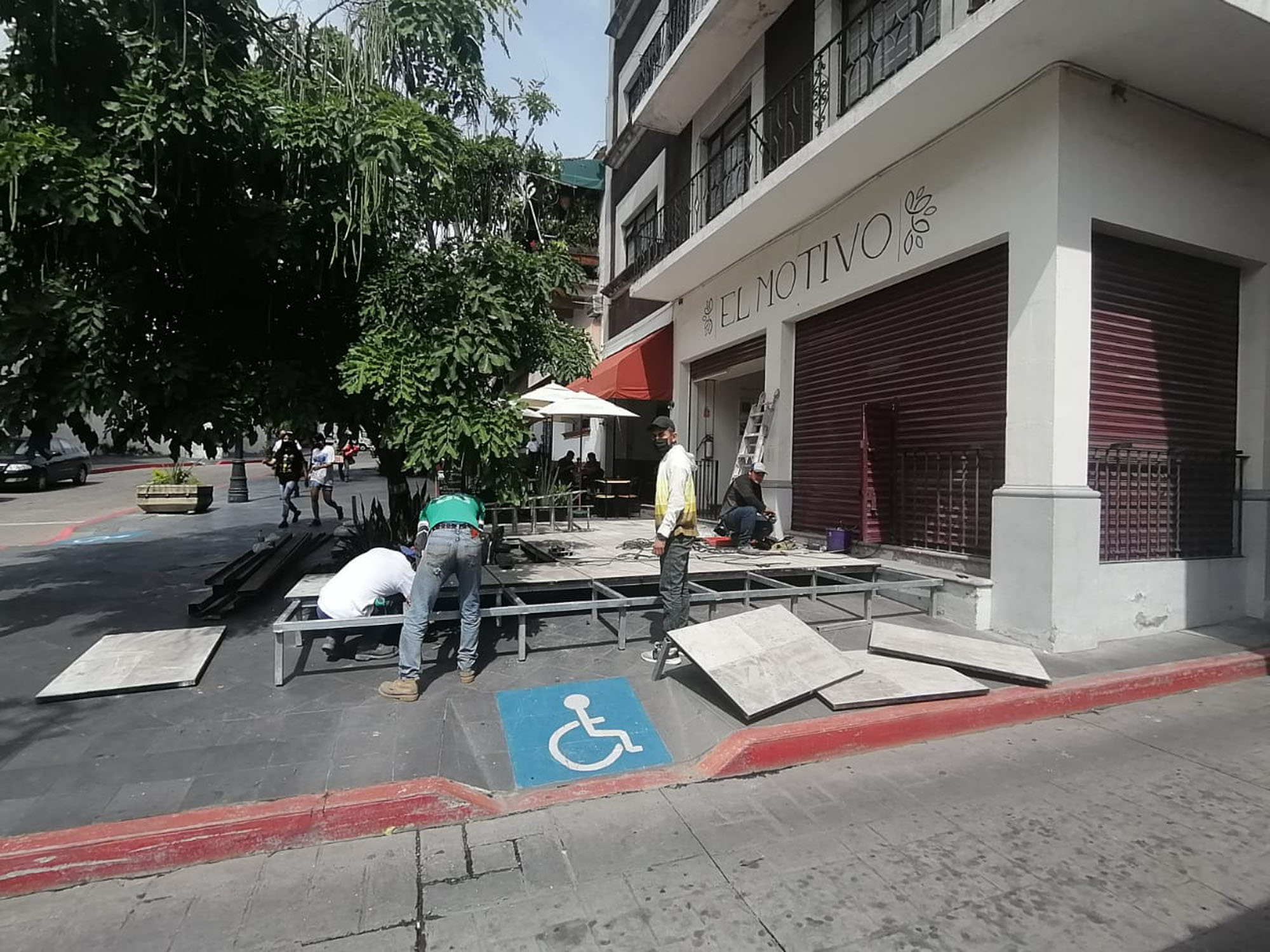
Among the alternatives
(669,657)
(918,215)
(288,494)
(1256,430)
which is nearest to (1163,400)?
(1256,430)

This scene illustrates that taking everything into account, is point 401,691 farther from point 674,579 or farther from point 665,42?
point 665,42

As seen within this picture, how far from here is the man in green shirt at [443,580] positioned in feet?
16.0

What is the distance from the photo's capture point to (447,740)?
4.25 metres

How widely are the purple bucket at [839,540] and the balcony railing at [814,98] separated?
16.7 ft

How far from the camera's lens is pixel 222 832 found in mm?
3246

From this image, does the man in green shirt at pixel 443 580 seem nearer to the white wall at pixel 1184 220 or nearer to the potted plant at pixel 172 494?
the white wall at pixel 1184 220

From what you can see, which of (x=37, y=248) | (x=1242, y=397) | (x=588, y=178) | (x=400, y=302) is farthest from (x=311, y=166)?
(x=588, y=178)

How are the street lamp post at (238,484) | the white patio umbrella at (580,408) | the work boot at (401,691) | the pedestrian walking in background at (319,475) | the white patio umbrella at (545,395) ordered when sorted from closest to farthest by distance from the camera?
the work boot at (401,691)
the white patio umbrella at (580,408)
the white patio umbrella at (545,395)
the pedestrian walking in background at (319,475)
the street lamp post at (238,484)

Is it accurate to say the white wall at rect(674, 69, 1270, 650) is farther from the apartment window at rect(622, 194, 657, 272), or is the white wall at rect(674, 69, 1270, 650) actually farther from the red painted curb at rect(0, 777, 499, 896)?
the apartment window at rect(622, 194, 657, 272)

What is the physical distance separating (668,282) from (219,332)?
8.64m

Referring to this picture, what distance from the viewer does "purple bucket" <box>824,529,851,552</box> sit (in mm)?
8695

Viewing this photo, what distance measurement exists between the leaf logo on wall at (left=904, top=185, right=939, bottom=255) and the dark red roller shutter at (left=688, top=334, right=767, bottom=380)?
10.9 ft

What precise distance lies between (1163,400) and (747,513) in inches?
191

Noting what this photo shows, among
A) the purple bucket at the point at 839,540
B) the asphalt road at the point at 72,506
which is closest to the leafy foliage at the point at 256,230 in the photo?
the purple bucket at the point at 839,540
